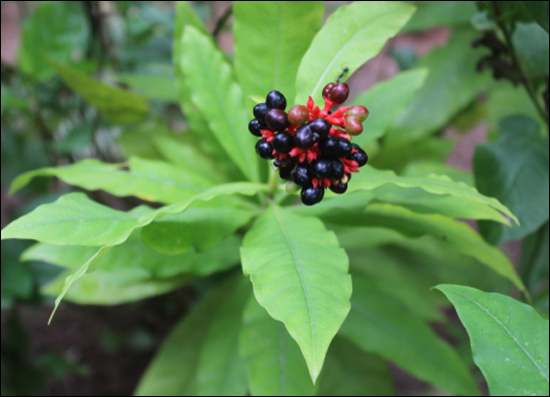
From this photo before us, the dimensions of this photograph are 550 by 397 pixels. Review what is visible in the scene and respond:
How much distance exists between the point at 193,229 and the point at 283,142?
1.05 ft

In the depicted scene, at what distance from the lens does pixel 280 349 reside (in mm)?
976

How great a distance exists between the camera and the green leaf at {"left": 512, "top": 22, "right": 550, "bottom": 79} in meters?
1.17

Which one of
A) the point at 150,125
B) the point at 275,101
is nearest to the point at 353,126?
the point at 275,101

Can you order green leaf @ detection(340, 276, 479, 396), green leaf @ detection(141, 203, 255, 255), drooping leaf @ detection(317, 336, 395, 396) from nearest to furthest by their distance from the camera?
green leaf @ detection(141, 203, 255, 255) < green leaf @ detection(340, 276, 479, 396) < drooping leaf @ detection(317, 336, 395, 396)

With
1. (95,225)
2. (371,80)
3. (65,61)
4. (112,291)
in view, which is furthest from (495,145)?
(371,80)

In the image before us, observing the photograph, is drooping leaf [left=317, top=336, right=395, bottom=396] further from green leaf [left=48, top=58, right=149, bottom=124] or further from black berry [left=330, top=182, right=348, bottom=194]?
green leaf [left=48, top=58, right=149, bottom=124]

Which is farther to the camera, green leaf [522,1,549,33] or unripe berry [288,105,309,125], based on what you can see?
green leaf [522,1,549,33]

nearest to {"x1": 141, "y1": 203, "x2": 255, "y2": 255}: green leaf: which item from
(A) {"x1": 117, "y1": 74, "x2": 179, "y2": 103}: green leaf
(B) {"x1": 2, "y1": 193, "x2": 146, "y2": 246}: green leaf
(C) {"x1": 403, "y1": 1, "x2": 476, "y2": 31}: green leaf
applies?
(B) {"x1": 2, "y1": 193, "x2": 146, "y2": 246}: green leaf

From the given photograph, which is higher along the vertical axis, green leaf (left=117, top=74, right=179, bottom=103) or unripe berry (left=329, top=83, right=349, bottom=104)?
unripe berry (left=329, top=83, right=349, bottom=104)

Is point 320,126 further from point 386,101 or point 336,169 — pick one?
point 386,101

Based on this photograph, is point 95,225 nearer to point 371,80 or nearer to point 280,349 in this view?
point 280,349

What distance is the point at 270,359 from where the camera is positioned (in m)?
0.96

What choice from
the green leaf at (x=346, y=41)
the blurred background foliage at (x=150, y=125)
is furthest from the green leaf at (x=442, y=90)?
Answer: the green leaf at (x=346, y=41)

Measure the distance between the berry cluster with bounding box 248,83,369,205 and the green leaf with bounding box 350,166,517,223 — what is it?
0.32 ft
